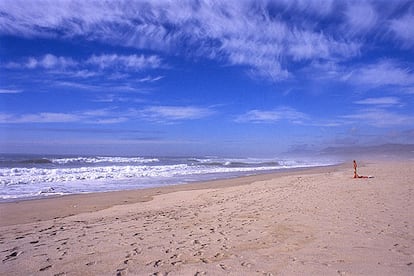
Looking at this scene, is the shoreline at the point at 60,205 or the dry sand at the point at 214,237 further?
the shoreline at the point at 60,205

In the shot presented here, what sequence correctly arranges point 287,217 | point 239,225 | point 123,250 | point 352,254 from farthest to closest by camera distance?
point 287,217 < point 239,225 < point 123,250 < point 352,254

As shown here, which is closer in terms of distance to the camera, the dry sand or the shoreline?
the dry sand

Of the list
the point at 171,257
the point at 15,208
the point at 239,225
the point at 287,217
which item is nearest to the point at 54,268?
the point at 171,257

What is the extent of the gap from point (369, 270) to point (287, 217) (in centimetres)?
343

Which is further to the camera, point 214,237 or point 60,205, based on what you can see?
point 60,205

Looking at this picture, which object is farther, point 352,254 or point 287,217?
point 287,217

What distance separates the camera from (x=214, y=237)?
20.8 feet

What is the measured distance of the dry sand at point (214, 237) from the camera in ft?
15.7

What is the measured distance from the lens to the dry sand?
4793 mm

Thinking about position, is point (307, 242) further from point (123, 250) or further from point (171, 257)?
point (123, 250)

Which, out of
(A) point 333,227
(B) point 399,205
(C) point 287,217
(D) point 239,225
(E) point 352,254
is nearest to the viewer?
(E) point 352,254

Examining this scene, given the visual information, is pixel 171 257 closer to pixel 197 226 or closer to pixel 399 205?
pixel 197 226

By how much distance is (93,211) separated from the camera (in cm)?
956

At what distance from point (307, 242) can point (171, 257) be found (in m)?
2.56
